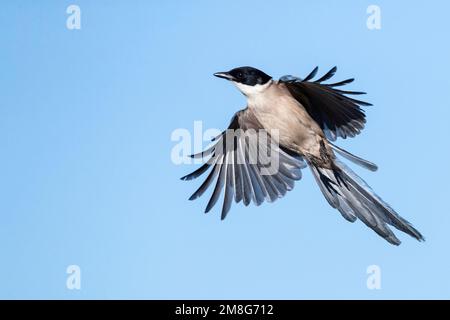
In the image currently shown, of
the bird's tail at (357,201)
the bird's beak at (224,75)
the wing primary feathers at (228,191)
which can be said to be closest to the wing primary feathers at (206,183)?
the wing primary feathers at (228,191)

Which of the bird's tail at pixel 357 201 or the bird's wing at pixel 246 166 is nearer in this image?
the bird's tail at pixel 357 201

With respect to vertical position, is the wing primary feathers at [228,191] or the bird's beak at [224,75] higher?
the bird's beak at [224,75]

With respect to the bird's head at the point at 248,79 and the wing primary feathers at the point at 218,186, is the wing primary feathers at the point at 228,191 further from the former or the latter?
the bird's head at the point at 248,79

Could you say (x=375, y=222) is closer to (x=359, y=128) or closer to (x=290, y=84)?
(x=359, y=128)

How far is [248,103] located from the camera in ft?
19.8

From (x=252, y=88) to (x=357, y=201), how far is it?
51.1 inches

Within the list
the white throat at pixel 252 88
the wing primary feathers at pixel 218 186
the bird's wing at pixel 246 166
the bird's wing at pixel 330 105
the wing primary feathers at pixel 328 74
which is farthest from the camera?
the wing primary feathers at pixel 218 186

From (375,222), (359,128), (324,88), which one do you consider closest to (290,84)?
(324,88)

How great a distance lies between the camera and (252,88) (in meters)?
5.97

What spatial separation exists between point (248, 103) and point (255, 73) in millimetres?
264

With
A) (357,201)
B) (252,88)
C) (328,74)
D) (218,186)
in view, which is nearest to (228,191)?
(218,186)

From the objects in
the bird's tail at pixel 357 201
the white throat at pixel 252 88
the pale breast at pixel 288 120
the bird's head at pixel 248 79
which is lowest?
the bird's tail at pixel 357 201

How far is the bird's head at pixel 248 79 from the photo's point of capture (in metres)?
5.97

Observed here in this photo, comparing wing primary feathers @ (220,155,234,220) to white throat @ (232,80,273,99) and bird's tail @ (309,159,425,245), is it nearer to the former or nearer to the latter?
bird's tail @ (309,159,425,245)
